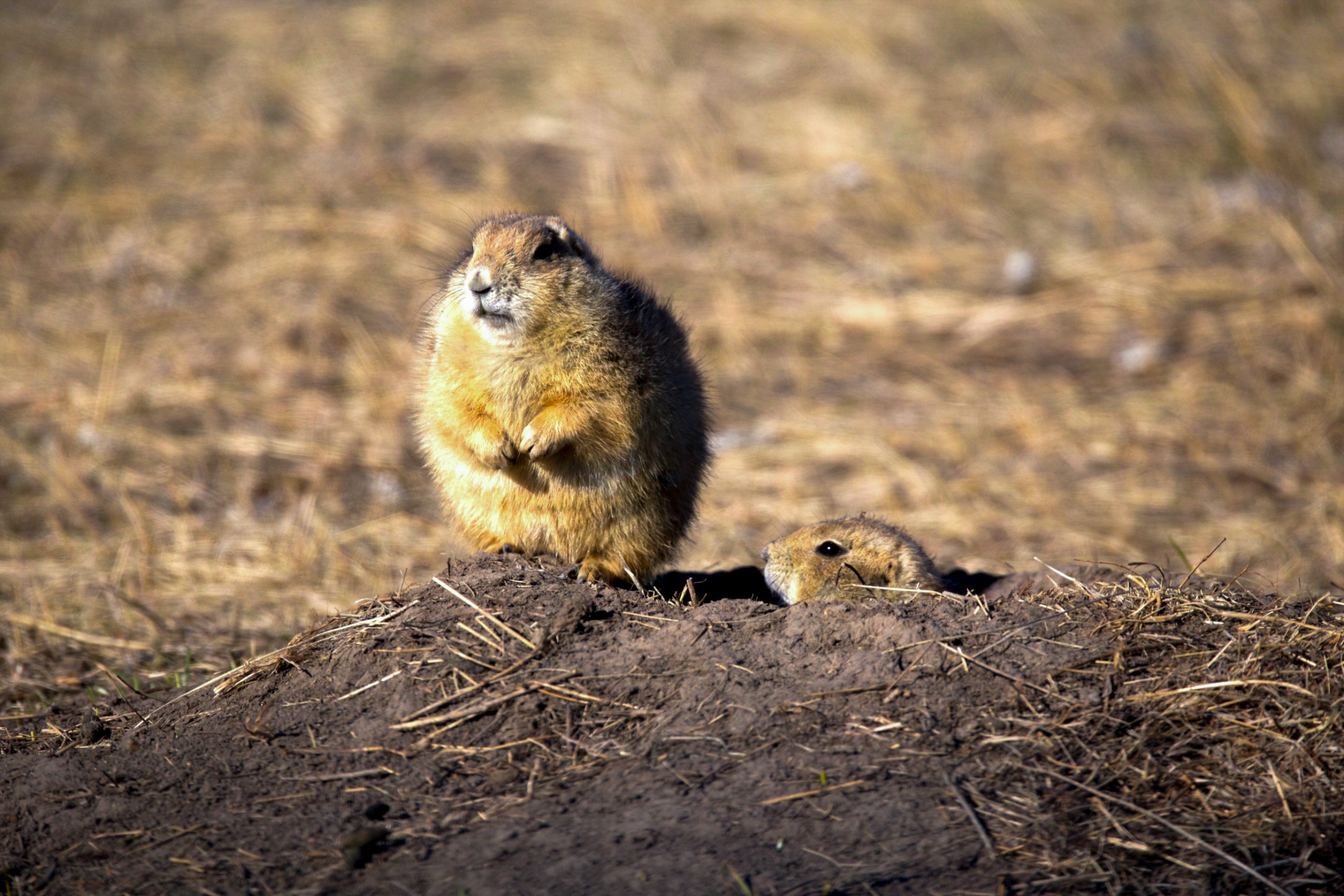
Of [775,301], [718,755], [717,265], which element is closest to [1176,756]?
[718,755]

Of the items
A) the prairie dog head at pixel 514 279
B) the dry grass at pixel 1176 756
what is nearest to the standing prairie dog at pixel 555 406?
the prairie dog head at pixel 514 279

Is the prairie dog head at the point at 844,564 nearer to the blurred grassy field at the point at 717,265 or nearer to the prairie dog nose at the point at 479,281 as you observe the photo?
the prairie dog nose at the point at 479,281

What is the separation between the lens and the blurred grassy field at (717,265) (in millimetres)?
7152

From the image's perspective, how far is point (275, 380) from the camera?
8.91 metres

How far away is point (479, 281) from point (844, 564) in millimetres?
1829

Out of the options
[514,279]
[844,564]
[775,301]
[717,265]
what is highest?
[514,279]

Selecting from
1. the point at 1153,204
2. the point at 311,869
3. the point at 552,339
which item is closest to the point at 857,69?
the point at 1153,204

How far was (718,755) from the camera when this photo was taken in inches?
129

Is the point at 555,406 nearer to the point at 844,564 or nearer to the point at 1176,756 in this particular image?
the point at 844,564

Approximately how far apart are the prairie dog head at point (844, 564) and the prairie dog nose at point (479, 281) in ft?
5.22

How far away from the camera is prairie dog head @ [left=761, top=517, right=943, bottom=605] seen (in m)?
4.56

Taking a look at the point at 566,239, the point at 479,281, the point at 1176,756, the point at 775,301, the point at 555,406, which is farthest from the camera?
the point at 775,301

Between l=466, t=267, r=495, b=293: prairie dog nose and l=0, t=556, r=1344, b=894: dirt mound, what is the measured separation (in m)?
1.09

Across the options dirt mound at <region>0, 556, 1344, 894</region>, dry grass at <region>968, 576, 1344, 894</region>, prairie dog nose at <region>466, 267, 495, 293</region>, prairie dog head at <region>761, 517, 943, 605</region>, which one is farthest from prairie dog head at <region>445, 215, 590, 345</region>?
dry grass at <region>968, 576, 1344, 894</region>
